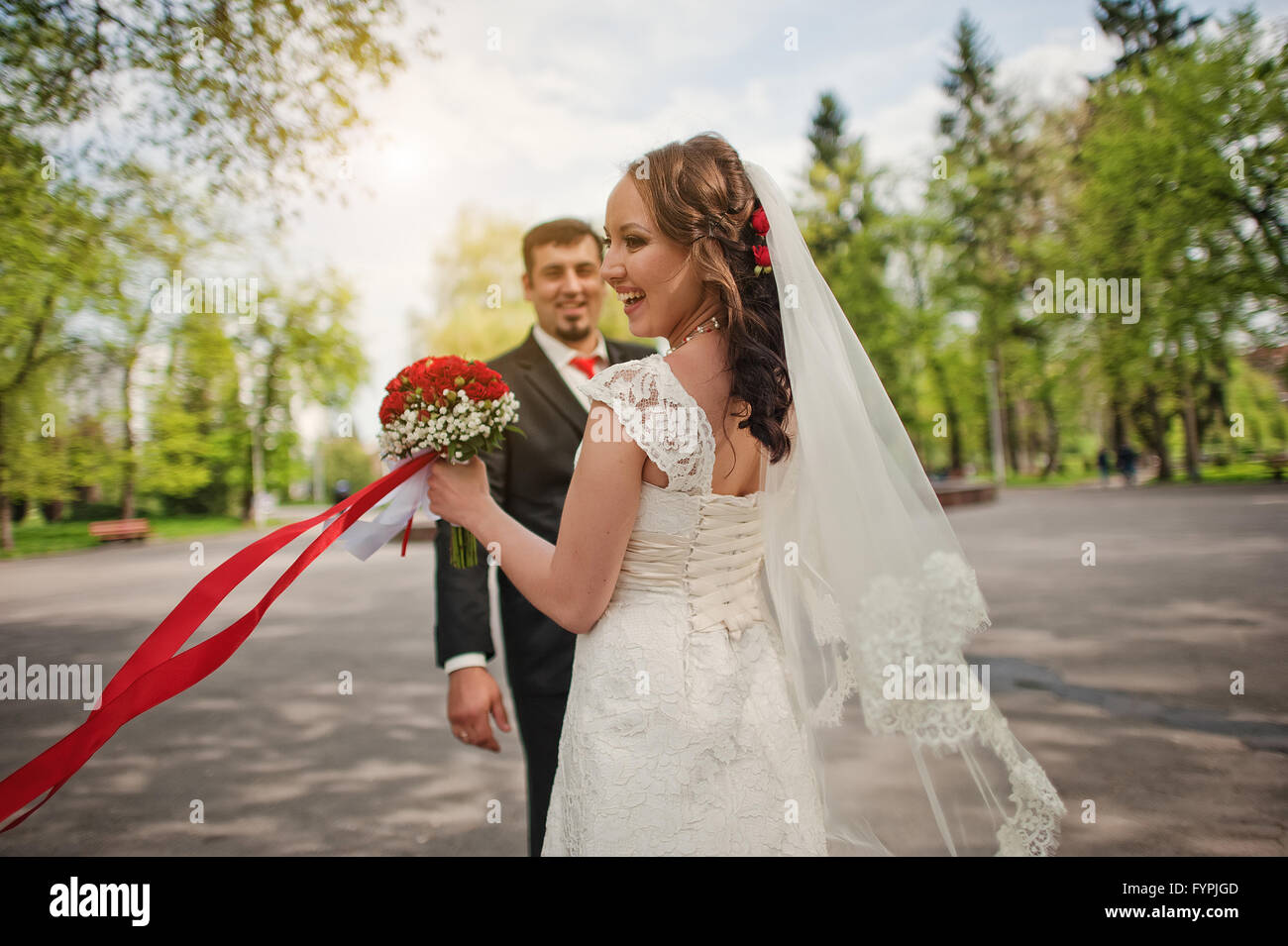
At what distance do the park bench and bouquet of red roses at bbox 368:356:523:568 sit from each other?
243 cm

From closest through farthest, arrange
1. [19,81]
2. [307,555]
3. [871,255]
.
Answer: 1. [307,555]
2. [19,81]
3. [871,255]

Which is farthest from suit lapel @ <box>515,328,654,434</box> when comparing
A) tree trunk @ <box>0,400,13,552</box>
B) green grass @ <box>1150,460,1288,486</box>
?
green grass @ <box>1150,460,1288,486</box>

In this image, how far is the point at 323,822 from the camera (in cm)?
380

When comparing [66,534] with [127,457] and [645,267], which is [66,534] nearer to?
[127,457]

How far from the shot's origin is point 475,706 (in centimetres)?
220

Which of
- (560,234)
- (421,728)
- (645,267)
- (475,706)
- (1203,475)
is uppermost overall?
(560,234)

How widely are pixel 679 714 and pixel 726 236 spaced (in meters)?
1.08

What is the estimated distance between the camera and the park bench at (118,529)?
3686mm

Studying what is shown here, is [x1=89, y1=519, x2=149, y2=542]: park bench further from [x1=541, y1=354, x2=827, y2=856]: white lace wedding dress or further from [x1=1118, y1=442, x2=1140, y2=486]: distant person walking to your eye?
[x1=1118, y1=442, x2=1140, y2=486]: distant person walking

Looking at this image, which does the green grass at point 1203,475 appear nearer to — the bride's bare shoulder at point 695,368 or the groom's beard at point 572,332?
the groom's beard at point 572,332

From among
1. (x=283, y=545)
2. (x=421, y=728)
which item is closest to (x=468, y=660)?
(x=283, y=545)
